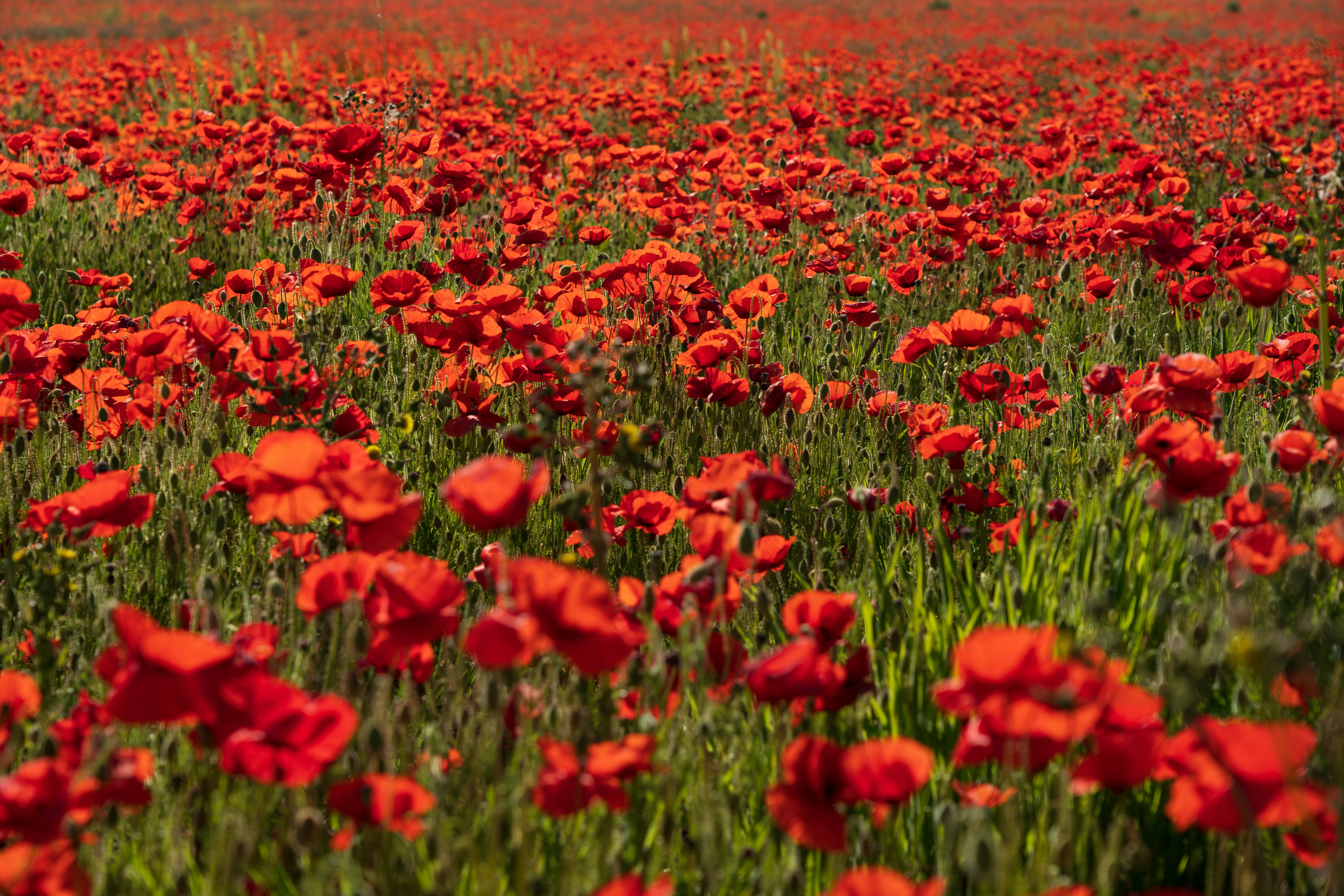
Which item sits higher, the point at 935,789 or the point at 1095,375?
the point at 1095,375

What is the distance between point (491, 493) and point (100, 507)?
2.63 ft

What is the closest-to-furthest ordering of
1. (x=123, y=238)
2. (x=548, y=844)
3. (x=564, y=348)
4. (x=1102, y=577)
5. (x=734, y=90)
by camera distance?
(x=548, y=844) < (x=1102, y=577) < (x=564, y=348) < (x=123, y=238) < (x=734, y=90)

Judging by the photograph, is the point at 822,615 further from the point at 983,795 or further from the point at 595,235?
the point at 595,235

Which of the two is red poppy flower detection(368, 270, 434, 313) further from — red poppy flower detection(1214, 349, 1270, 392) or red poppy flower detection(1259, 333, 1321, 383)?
red poppy flower detection(1259, 333, 1321, 383)

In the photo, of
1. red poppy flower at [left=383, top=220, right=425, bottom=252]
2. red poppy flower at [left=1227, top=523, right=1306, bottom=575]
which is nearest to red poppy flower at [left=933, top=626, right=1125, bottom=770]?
red poppy flower at [left=1227, top=523, right=1306, bottom=575]

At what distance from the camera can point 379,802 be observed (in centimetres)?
117

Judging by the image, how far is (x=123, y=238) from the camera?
513 centimetres

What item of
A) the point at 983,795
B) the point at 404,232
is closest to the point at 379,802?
the point at 983,795

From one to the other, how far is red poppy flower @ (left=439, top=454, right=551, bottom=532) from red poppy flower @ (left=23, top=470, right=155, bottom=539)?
0.71 meters

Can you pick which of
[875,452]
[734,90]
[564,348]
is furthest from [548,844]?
[734,90]

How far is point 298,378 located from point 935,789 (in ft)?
4.95

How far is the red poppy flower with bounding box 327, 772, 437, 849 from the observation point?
1167 mm

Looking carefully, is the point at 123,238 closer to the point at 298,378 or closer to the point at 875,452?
the point at 298,378

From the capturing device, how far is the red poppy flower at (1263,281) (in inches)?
86.7
